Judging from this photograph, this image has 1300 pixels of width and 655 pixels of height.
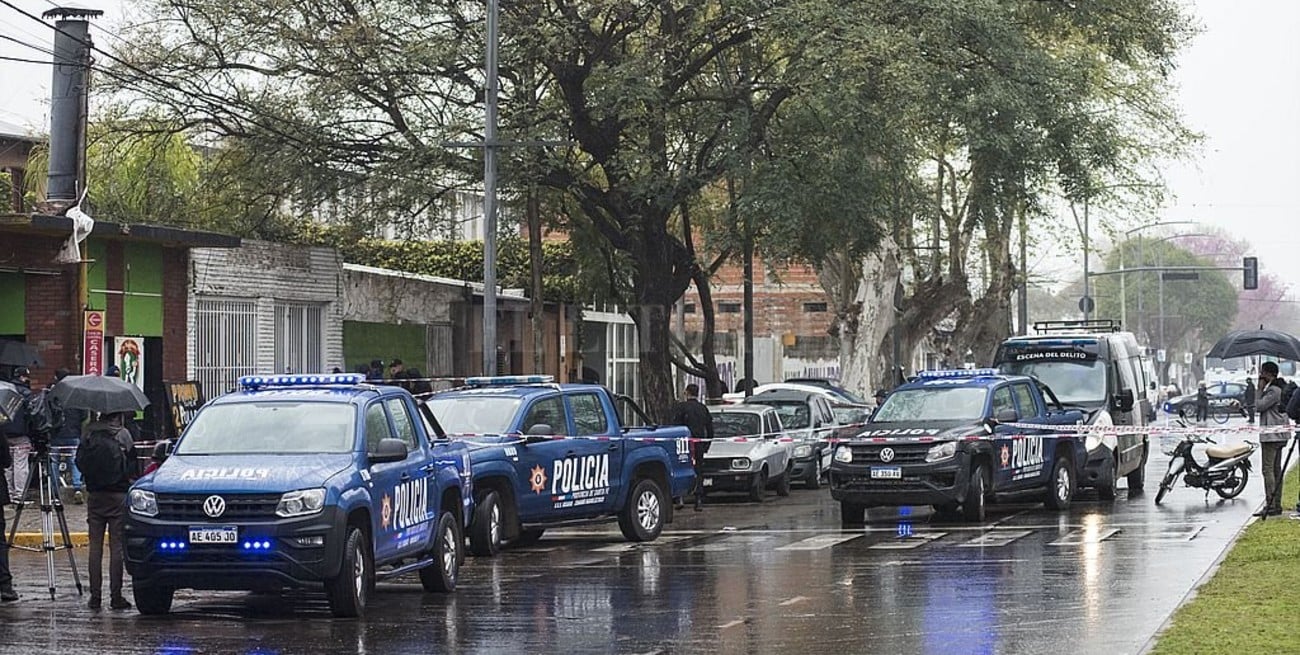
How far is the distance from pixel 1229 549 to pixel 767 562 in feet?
14.8

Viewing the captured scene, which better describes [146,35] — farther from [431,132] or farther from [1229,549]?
[1229,549]

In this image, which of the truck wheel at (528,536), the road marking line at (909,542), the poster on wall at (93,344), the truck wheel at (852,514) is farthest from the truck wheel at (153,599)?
the poster on wall at (93,344)

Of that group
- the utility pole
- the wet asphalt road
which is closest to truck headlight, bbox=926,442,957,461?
the wet asphalt road

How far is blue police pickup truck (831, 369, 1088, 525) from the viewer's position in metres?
22.6

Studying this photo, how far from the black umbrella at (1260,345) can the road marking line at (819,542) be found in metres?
12.2

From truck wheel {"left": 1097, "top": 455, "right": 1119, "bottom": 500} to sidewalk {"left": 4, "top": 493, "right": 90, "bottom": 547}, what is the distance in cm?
1378

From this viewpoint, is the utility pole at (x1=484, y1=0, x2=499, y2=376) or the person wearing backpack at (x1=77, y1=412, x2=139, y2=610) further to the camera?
the utility pole at (x1=484, y1=0, x2=499, y2=376)

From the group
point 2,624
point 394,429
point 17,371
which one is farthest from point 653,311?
point 2,624

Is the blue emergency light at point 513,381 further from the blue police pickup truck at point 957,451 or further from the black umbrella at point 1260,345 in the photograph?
the black umbrella at point 1260,345

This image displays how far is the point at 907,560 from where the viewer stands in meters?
Result: 18.7

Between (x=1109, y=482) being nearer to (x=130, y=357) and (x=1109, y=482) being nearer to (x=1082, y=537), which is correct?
(x=1082, y=537)

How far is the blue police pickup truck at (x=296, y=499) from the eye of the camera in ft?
45.5

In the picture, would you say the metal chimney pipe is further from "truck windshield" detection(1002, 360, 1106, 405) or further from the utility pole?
"truck windshield" detection(1002, 360, 1106, 405)

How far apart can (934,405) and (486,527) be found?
7.12 meters
